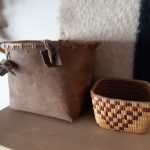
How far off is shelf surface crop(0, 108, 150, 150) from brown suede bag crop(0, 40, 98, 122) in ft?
0.10

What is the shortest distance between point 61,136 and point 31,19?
454mm

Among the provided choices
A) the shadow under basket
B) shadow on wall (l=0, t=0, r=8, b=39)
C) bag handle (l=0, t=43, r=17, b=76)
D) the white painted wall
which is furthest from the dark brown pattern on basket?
shadow on wall (l=0, t=0, r=8, b=39)

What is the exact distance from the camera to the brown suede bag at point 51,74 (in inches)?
21.5

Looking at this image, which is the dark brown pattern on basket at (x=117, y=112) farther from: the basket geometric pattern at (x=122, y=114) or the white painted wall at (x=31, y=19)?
the white painted wall at (x=31, y=19)

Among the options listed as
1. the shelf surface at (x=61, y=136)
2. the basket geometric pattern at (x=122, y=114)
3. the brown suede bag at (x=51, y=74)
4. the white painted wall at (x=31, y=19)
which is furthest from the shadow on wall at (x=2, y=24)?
the basket geometric pattern at (x=122, y=114)

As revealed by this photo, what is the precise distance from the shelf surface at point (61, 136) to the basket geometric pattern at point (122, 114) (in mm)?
18

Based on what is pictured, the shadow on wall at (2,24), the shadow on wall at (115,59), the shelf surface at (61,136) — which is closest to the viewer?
the shelf surface at (61,136)

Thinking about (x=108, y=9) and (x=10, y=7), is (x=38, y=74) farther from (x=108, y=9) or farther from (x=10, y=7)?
(x=10, y=7)

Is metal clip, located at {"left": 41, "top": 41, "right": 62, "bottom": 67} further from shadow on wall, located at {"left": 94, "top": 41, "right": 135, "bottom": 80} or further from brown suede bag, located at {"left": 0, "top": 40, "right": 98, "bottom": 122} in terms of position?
shadow on wall, located at {"left": 94, "top": 41, "right": 135, "bottom": 80}

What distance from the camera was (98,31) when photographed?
0.69m

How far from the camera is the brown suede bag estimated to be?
55 centimetres

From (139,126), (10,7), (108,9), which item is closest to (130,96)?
(139,126)

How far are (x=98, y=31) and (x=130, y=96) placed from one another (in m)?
0.21

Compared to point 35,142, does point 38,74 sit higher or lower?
higher
